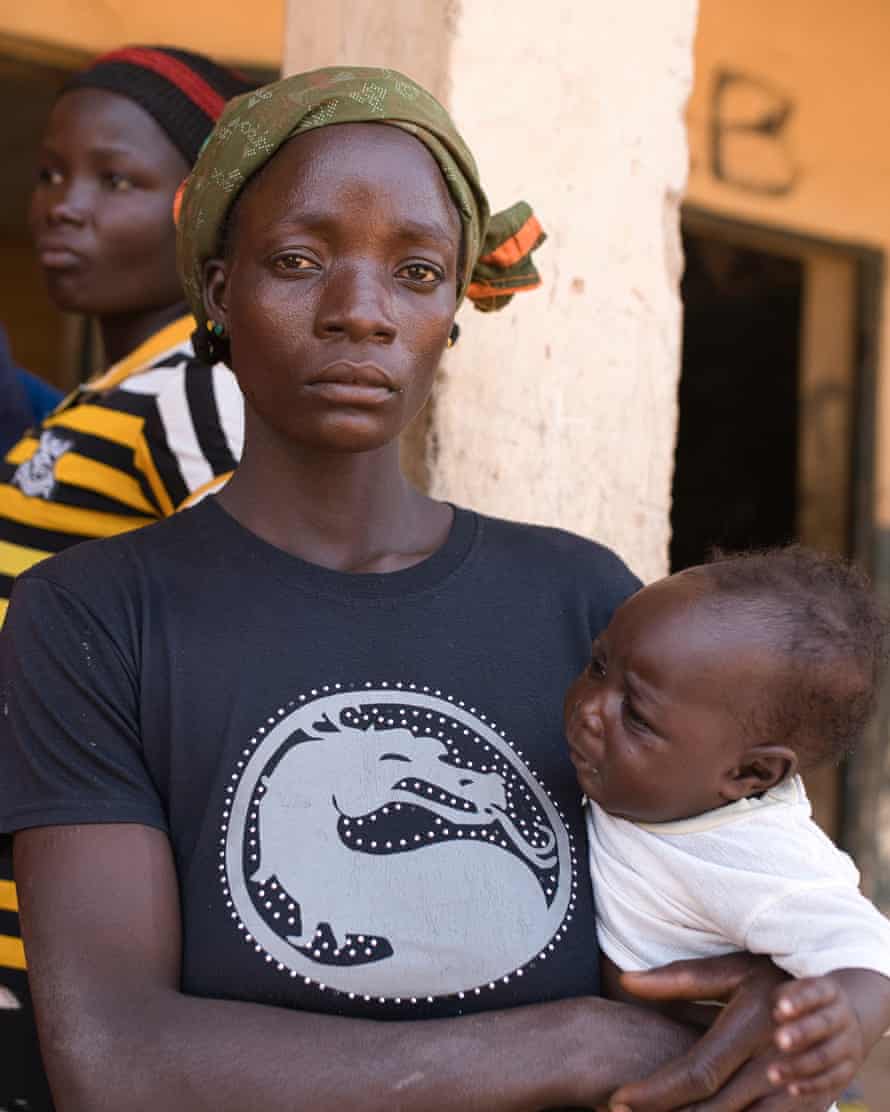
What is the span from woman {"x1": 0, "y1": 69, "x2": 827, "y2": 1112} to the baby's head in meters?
0.10

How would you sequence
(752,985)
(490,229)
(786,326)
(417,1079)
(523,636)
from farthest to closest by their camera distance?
(786,326) < (490,229) < (523,636) < (752,985) < (417,1079)

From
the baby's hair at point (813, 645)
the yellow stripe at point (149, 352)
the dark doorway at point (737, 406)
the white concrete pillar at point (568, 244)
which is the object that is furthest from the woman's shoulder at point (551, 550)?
the dark doorway at point (737, 406)

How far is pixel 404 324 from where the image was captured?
5.61ft

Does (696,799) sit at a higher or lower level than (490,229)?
lower

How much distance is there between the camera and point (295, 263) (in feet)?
5.54

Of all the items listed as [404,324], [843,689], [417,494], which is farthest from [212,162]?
[843,689]

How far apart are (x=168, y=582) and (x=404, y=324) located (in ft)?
1.26

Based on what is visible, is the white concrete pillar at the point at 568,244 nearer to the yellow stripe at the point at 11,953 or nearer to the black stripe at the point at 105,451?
the black stripe at the point at 105,451

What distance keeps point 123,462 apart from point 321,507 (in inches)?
22.5

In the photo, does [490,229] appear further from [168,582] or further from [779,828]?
[779,828]

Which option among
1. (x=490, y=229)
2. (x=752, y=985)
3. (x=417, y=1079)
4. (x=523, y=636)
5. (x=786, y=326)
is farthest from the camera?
(x=786, y=326)

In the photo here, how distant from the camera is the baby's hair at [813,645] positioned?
5.49 feet

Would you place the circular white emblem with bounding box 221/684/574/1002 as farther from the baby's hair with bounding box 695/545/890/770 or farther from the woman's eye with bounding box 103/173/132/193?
the woman's eye with bounding box 103/173/132/193

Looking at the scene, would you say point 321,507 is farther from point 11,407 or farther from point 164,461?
point 11,407
